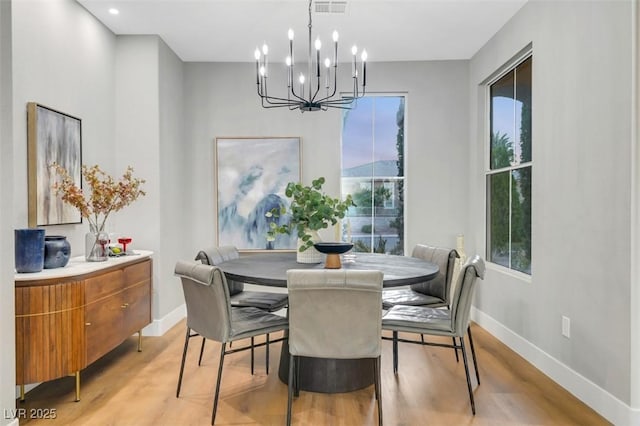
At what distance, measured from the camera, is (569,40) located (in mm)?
2939

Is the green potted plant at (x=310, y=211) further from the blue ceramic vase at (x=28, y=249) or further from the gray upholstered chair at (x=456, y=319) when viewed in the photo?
the blue ceramic vase at (x=28, y=249)

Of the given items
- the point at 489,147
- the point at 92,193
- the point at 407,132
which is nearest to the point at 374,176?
the point at 407,132

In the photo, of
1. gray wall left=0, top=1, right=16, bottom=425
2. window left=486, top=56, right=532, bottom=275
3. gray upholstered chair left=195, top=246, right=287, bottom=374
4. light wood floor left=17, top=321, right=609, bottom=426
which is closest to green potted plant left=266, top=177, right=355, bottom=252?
gray upholstered chair left=195, top=246, right=287, bottom=374

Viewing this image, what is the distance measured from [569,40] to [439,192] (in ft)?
7.47

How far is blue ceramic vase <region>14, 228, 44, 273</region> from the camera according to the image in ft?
8.42

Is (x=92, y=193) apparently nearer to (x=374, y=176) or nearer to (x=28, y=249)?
(x=28, y=249)

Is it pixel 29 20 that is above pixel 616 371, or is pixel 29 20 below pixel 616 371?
above

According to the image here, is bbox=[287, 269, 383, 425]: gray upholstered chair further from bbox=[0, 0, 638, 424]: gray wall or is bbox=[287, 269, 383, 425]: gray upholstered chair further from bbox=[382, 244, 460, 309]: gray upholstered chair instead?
bbox=[0, 0, 638, 424]: gray wall

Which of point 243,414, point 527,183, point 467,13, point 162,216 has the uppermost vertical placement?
point 467,13

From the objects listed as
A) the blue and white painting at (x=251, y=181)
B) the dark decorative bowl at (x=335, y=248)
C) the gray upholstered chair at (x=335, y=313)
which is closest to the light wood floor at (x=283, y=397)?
the gray upholstered chair at (x=335, y=313)

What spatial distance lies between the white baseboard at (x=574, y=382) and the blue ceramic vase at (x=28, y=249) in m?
3.35

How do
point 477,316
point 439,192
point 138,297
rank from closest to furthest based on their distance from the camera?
point 138,297
point 477,316
point 439,192

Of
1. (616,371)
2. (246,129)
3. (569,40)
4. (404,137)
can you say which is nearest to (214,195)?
(246,129)

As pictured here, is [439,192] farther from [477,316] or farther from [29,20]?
[29,20]
